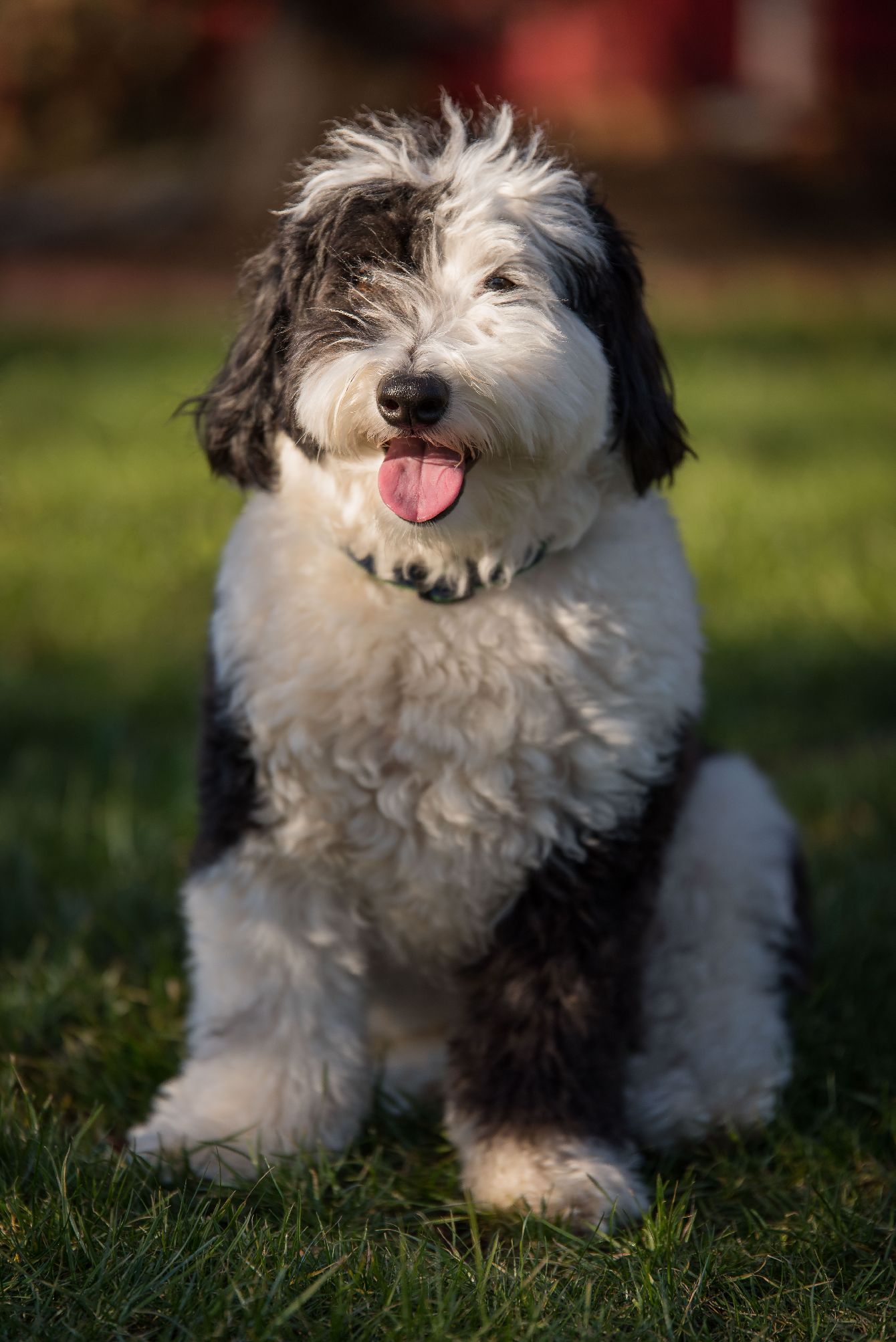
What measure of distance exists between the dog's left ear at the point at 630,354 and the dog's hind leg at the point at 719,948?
2.44 feet

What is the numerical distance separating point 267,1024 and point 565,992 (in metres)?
→ 0.54

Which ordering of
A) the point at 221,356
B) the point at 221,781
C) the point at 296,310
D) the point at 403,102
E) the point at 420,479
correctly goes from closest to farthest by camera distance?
the point at 420,479 < the point at 296,310 < the point at 221,781 < the point at 221,356 < the point at 403,102

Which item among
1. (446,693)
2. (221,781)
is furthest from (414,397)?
(221,781)

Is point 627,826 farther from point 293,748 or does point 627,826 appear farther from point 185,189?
point 185,189

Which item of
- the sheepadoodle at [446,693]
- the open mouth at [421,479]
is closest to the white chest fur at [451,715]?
the sheepadoodle at [446,693]

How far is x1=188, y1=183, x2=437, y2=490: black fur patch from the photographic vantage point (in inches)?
89.6

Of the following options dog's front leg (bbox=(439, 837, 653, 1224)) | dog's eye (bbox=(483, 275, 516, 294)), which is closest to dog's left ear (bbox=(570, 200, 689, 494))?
dog's eye (bbox=(483, 275, 516, 294))

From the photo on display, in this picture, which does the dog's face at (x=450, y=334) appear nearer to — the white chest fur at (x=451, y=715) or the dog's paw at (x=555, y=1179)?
the white chest fur at (x=451, y=715)

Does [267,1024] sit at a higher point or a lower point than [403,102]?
lower

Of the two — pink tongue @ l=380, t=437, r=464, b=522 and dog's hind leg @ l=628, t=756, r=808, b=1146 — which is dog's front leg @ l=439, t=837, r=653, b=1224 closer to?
dog's hind leg @ l=628, t=756, r=808, b=1146

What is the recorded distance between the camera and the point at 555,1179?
7.95ft

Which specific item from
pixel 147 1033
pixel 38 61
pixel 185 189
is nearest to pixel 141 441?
pixel 147 1033

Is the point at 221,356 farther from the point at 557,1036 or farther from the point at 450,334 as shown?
the point at 557,1036

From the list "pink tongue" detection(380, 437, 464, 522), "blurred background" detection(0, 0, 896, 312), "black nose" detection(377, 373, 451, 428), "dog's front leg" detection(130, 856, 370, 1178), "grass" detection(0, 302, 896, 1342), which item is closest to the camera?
"grass" detection(0, 302, 896, 1342)
